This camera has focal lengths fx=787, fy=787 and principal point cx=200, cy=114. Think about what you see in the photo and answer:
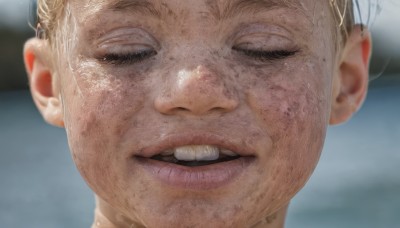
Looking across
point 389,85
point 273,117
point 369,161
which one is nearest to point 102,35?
point 273,117

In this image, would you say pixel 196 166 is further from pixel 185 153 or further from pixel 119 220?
pixel 119 220

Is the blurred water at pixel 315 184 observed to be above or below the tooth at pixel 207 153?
above

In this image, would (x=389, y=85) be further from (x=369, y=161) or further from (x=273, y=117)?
(x=273, y=117)

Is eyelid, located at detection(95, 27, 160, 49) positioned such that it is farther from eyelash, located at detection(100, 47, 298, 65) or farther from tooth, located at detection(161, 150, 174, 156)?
tooth, located at detection(161, 150, 174, 156)

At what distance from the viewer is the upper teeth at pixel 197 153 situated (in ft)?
4.49

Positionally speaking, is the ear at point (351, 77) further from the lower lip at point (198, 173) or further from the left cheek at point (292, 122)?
the lower lip at point (198, 173)

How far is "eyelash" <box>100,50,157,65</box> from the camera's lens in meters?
1.44

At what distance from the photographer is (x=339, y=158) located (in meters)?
5.54

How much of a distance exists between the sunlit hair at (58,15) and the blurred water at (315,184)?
228cm

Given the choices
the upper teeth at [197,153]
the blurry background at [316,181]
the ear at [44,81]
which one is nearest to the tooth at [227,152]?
the upper teeth at [197,153]

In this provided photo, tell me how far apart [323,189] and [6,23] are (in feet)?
23.0

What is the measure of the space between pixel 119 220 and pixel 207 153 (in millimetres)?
388

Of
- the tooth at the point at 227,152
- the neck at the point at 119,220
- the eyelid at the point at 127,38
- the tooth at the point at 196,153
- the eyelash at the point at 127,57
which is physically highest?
the eyelid at the point at 127,38

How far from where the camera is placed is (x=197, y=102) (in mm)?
1343
